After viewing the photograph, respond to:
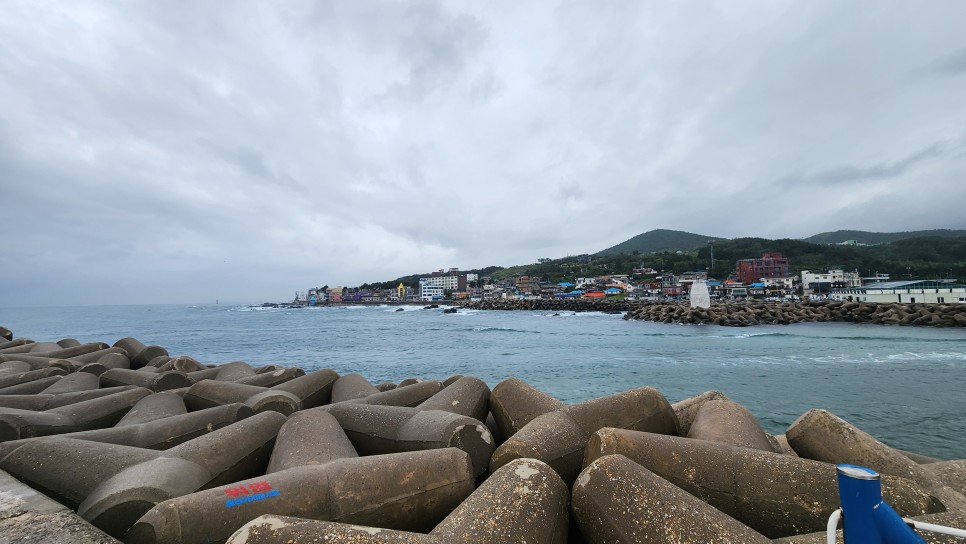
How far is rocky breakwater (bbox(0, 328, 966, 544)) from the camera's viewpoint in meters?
3.10

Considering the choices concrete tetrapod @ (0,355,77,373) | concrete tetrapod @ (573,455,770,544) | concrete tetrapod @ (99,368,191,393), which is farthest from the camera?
concrete tetrapod @ (0,355,77,373)

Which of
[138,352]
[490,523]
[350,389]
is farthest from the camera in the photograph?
[138,352]

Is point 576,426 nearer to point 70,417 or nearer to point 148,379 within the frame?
point 70,417

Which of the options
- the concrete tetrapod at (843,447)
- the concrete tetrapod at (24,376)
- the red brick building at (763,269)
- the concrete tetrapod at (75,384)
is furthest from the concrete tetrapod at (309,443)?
the red brick building at (763,269)

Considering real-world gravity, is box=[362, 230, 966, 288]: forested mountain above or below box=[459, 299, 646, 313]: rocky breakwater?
above

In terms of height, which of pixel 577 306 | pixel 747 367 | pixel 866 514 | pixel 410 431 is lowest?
pixel 577 306

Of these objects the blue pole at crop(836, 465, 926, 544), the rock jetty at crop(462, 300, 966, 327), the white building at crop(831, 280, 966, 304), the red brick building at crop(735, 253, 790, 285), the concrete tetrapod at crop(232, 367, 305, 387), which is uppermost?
the red brick building at crop(735, 253, 790, 285)

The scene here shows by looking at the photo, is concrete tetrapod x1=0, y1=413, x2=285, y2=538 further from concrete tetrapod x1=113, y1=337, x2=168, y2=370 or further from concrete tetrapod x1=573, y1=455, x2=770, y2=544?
concrete tetrapod x1=113, y1=337, x2=168, y2=370

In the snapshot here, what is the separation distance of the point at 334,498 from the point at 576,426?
2812mm

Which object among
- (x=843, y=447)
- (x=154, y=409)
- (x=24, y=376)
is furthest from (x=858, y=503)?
(x=24, y=376)

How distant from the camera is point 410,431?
5711 millimetres

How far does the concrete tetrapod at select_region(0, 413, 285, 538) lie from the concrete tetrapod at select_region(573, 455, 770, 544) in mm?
3705

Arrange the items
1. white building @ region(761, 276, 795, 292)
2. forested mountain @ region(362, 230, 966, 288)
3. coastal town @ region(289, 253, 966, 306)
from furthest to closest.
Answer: forested mountain @ region(362, 230, 966, 288) → white building @ region(761, 276, 795, 292) → coastal town @ region(289, 253, 966, 306)

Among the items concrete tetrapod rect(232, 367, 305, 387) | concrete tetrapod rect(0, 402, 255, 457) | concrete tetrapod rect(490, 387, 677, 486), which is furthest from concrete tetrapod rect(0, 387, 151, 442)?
concrete tetrapod rect(490, 387, 677, 486)
